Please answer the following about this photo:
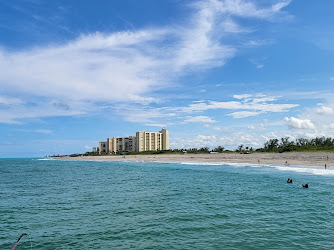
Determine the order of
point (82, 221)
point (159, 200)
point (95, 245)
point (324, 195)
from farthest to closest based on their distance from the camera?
1. point (324, 195)
2. point (159, 200)
3. point (82, 221)
4. point (95, 245)

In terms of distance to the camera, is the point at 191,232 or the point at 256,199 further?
the point at 256,199

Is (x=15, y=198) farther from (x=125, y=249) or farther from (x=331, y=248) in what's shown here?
(x=331, y=248)

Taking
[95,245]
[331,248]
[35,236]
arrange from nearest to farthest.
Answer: [331,248] → [95,245] → [35,236]

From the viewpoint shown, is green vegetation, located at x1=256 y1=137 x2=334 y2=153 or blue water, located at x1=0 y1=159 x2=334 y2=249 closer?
blue water, located at x1=0 y1=159 x2=334 y2=249

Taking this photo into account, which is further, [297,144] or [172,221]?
[297,144]

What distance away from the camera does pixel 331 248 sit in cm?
1234

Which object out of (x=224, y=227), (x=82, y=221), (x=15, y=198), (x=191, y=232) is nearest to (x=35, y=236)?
(x=82, y=221)

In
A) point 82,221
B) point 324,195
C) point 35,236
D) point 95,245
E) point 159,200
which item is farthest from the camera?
point 324,195

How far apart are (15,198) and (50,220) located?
12.7 metres

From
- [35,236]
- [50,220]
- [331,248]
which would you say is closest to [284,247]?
[331,248]

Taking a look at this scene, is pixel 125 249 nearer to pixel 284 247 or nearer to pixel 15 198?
pixel 284 247

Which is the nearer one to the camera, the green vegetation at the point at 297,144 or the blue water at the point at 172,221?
the blue water at the point at 172,221

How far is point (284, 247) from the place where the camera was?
496 inches

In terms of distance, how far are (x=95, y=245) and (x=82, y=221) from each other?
4790 millimetres
